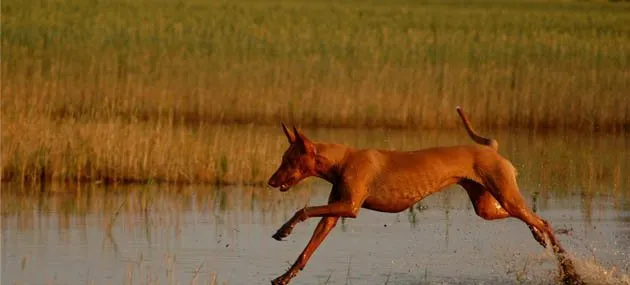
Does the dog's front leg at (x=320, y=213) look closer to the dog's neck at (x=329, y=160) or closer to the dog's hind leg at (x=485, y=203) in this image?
the dog's neck at (x=329, y=160)

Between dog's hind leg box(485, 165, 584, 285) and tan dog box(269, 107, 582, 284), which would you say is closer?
tan dog box(269, 107, 582, 284)

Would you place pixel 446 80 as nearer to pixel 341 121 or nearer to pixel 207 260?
pixel 341 121

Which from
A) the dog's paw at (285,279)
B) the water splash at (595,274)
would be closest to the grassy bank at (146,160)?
the water splash at (595,274)

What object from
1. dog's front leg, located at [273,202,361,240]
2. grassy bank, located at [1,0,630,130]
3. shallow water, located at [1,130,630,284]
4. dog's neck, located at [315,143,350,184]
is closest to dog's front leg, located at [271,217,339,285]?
dog's front leg, located at [273,202,361,240]

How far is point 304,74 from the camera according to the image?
2373cm

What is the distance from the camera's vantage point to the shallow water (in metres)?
10.9

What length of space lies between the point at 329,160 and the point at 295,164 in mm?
233

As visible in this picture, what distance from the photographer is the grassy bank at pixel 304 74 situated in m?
21.8

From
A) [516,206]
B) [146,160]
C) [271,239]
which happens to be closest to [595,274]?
[516,206]

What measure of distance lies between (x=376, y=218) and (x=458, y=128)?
7.83 meters

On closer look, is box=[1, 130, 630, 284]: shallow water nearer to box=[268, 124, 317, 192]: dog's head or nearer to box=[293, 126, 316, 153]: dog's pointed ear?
box=[268, 124, 317, 192]: dog's head

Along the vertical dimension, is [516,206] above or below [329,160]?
below

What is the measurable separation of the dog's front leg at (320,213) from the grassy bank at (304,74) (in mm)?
7355

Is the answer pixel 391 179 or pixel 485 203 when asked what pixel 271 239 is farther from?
pixel 391 179
